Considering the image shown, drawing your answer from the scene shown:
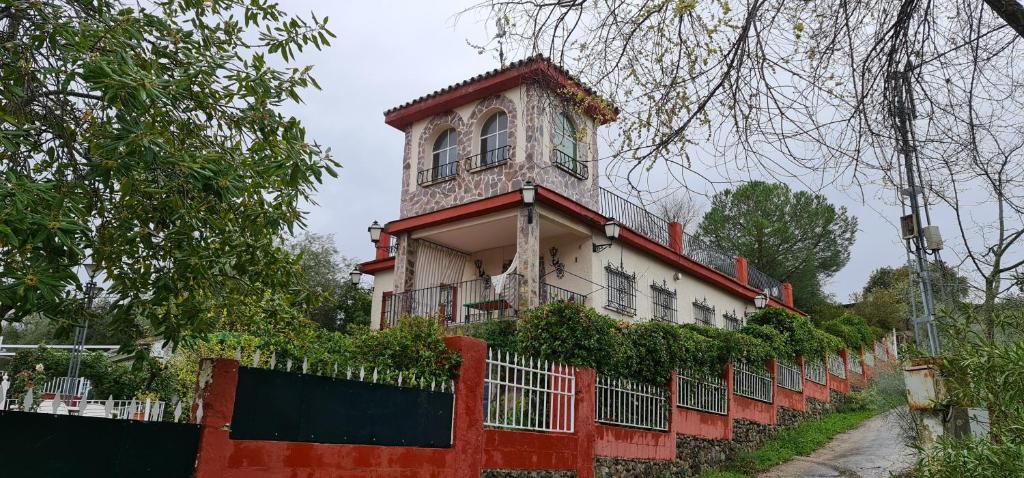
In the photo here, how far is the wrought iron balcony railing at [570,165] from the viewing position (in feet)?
50.9

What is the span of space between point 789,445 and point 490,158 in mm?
8675

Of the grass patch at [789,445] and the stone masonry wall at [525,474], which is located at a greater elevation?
the grass patch at [789,445]

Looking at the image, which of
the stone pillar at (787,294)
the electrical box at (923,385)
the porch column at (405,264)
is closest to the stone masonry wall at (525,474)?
the electrical box at (923,385)

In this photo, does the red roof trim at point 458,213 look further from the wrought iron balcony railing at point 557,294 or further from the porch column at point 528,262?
the wrought iron balcony railing at point 557,294

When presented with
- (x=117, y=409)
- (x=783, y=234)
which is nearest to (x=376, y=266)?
(x=117, y=409)

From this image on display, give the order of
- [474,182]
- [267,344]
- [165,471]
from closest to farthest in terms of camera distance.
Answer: [165,471]
[267,344]
[474,182]

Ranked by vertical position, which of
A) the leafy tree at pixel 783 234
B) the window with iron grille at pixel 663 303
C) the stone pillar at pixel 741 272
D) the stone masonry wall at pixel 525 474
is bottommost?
the stone masonry wall at pixel 525 474

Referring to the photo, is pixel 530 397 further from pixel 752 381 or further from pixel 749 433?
pixel 752 381

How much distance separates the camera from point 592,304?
16.0m

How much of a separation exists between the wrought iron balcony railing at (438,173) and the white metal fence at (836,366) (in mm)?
12307

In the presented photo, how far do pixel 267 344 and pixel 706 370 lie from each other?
25.1ft

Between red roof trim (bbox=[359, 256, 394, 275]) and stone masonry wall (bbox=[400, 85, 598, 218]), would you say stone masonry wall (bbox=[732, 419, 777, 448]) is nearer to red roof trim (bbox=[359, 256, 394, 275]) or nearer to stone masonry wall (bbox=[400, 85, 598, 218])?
stone masonry wall (bbox=[400, 85, 598, 218])

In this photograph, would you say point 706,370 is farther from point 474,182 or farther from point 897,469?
point 474,182

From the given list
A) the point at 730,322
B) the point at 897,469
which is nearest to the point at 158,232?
the point at 897,469
